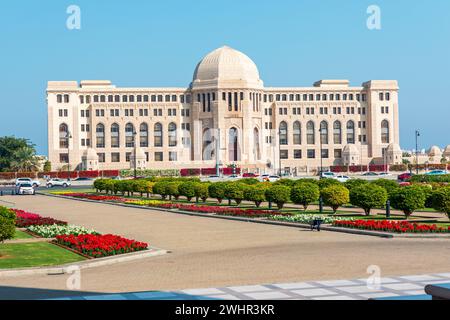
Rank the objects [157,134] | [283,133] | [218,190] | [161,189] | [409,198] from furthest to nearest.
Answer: [283,133]
[157,134]
[161,189]
[218,190]
[409,198]

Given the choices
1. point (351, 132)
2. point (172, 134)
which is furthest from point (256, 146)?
point (351, 132)

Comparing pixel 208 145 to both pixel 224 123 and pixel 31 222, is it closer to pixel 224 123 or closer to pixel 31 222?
pixel 224 123

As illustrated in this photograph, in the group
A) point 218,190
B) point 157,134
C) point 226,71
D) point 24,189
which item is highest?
point 226,71

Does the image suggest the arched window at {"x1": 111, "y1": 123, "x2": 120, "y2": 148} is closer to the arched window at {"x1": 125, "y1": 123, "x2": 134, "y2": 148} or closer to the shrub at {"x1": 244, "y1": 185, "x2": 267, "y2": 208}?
the arched window at {"x1": 125, "y1": 123, "x2": 134, "y2": 148}

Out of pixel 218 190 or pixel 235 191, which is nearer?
pixel 235 191

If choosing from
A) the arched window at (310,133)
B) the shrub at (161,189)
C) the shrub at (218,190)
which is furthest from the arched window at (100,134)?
the shrub at (218,190)

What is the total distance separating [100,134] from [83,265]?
109m

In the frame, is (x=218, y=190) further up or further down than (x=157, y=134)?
Result: further down

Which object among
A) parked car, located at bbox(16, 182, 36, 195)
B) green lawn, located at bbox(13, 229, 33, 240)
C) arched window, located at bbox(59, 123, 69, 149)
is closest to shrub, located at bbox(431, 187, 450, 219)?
green lawn, located at bbox(13, 229, 33, 240)

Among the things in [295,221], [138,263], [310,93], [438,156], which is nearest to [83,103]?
[310,93]

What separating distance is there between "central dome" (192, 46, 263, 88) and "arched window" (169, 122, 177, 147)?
861cm

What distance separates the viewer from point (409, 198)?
94.0 feet

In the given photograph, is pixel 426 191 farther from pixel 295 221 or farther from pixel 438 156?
pixel 438 156
